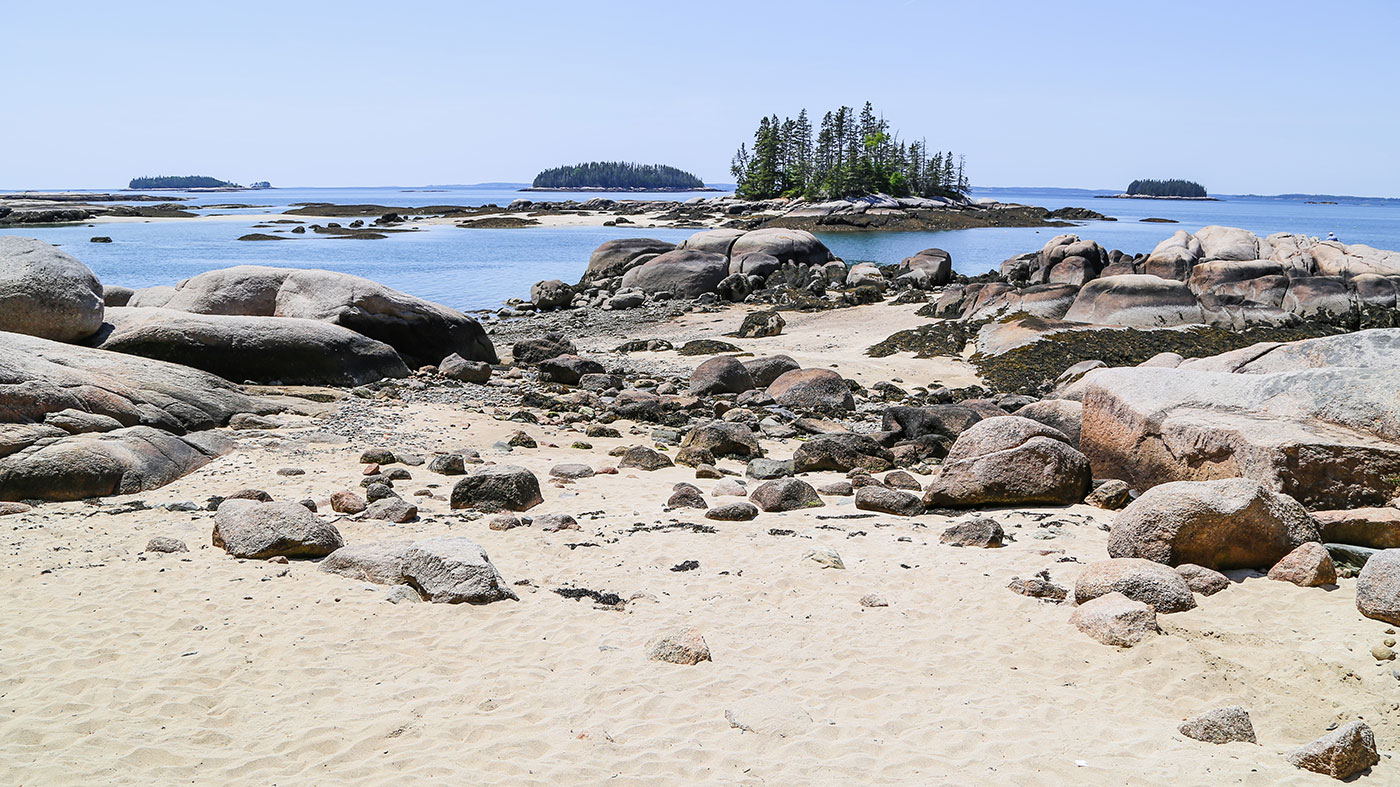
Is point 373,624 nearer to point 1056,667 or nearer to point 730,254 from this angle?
point 1056,667

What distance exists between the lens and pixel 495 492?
961 centimetres

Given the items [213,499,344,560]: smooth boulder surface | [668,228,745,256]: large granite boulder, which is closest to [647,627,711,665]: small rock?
[213,499,344,560]: smooth boulder surface

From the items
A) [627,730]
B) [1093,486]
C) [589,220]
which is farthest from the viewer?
[589,220]

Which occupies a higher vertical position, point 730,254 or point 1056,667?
point 730,254

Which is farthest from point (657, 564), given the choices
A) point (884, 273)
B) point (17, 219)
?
point (17, 219)

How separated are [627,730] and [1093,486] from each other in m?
6.61

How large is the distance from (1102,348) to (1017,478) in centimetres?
1211

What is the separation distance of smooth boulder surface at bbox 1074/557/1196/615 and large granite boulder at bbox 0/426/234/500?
9.22m

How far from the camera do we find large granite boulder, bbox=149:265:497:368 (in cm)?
1825

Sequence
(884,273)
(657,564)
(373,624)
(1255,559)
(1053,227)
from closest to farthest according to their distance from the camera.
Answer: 1. (373,624)
2. (1255,559)
3. (657,564)
4. (884,273)
5. (1053,227)

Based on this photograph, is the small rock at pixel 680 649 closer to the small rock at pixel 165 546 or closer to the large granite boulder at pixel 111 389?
the small rock at pixel 165 546

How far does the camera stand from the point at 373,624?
6.54 m

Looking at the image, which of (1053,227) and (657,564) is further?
(1053,227)

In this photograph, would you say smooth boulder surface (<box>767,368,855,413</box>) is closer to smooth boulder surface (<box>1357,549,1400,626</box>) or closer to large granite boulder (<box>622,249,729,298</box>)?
smooth boulder surface (<box>1357,549,1400,626</box>)
